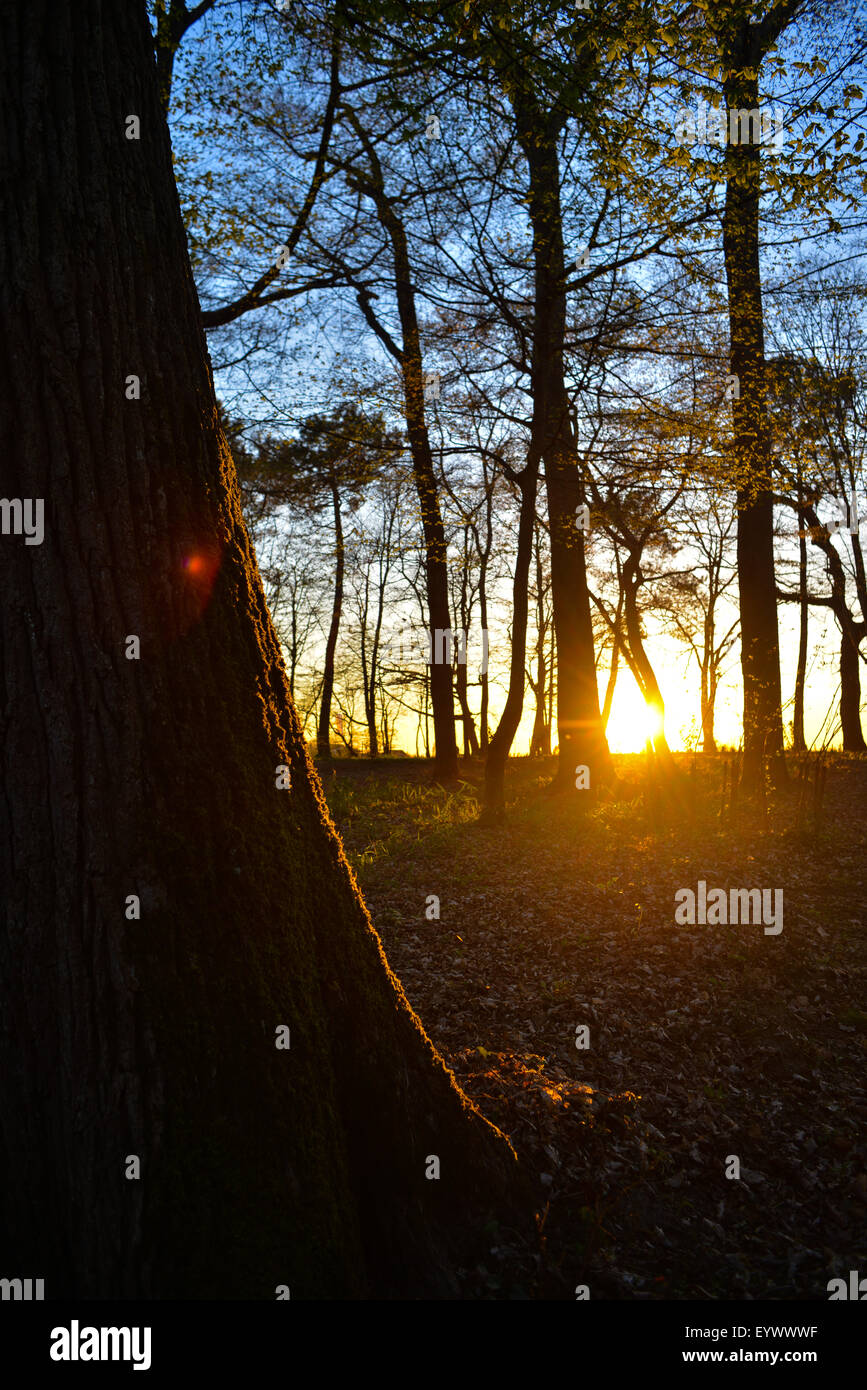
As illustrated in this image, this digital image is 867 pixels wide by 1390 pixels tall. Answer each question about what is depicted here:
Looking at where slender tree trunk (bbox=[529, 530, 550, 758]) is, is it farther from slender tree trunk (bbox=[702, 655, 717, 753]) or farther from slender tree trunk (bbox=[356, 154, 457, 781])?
slender tree trunk (bbox=[356, 154, 457, 781])

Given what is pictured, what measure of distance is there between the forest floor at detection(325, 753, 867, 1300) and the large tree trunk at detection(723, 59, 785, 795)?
234 centimetres

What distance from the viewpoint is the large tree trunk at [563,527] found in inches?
328

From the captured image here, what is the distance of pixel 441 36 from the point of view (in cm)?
464

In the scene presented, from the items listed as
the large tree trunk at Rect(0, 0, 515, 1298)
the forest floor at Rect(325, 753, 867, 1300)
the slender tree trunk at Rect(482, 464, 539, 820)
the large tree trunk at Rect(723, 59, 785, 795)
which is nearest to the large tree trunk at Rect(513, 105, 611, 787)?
the slender tree trunk at Rect(482, 464, 539, 820)

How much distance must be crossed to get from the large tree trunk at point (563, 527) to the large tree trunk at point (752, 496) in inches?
72.8

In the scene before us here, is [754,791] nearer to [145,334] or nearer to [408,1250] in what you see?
[408,1250]

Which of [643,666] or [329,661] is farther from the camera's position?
[329,661]

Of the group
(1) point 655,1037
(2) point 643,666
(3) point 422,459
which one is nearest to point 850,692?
(2) point 643,666

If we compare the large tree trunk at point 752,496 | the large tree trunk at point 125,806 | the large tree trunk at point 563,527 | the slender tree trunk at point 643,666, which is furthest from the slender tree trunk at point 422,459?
the large tree trunk at point 125,806

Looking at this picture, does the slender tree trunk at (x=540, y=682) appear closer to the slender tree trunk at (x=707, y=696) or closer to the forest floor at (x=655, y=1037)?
the slender tree trunk at (x=707, y=696)

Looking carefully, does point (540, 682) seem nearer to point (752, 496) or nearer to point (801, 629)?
point (801, 629)

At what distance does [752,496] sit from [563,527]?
2.46 metres

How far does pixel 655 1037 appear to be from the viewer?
409 centimetres

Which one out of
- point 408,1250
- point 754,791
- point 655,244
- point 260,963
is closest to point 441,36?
point 655,244
